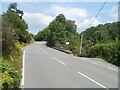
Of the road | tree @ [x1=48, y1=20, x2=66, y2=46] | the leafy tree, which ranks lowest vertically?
the road

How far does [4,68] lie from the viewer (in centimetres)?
909

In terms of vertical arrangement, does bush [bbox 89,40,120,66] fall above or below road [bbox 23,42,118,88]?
above

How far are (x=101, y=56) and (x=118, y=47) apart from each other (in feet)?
21.7

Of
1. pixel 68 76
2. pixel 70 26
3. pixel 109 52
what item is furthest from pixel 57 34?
pixel 68 76

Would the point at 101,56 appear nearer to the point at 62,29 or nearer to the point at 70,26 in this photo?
the point at 62,29

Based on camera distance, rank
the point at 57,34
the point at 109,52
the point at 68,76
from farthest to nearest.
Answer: the point at 57,34 < the point at 109,52 < the point at 68,76

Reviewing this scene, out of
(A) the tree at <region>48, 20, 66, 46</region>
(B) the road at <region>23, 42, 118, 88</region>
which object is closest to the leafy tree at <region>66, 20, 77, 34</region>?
(A) the tree at <region>48, 20, 66, 46</region>

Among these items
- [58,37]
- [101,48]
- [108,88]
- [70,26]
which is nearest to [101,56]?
[101,48]

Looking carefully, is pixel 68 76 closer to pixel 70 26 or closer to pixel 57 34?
pixel 57 34

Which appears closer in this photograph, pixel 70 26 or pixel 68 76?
pixel 68 76

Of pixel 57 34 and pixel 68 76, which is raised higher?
pixel 57 34

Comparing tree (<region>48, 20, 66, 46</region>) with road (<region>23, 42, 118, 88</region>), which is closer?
road (<region>23, 42, 118, 88</region>)

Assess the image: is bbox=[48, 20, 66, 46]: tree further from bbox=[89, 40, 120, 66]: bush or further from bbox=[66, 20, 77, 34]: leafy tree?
bbox=[89, 40, 120, 66]: bush

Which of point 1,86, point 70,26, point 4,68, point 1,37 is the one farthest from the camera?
point 70,26
